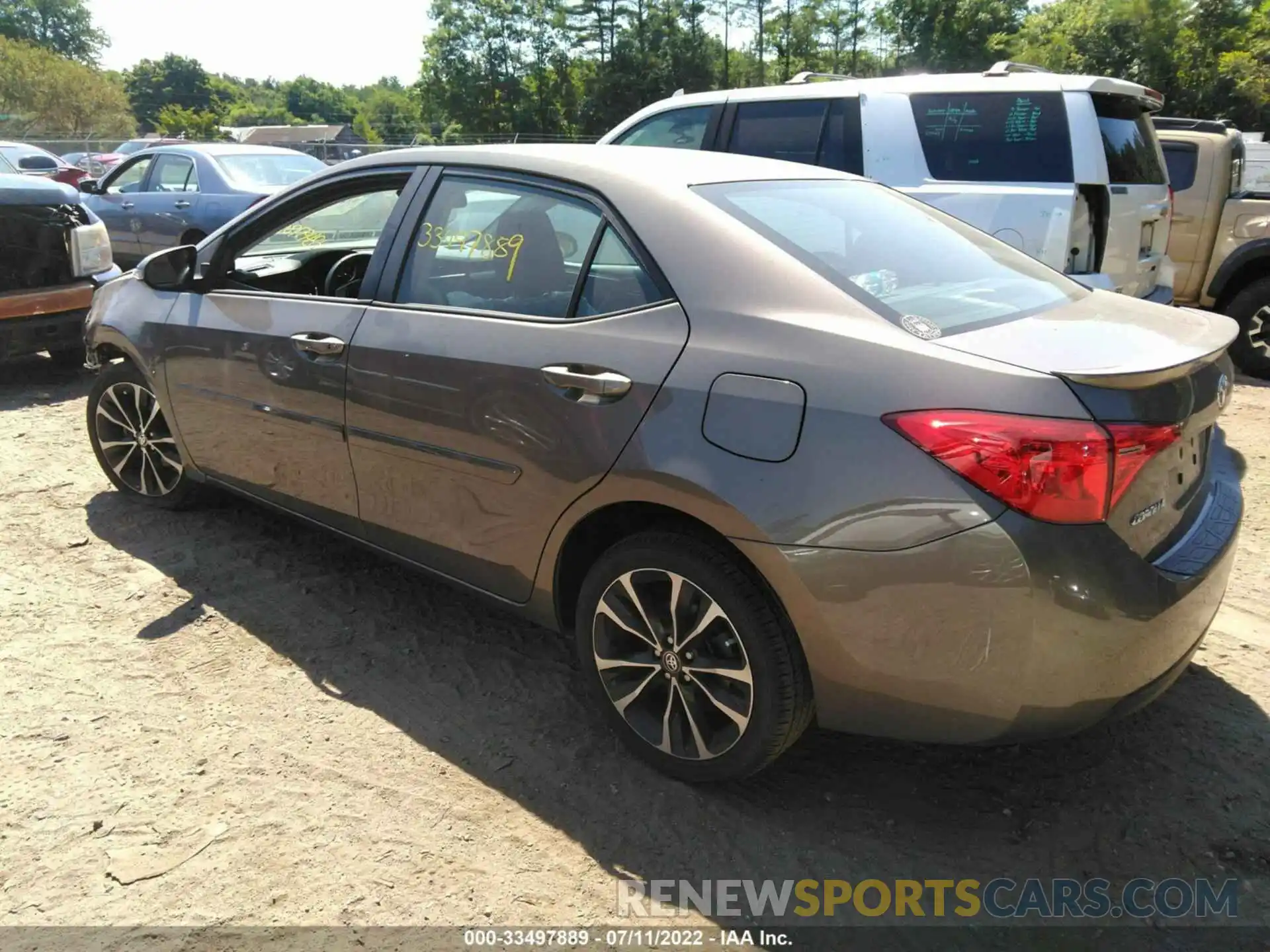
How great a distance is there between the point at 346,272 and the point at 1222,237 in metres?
7.07

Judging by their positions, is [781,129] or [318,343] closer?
[318,343]

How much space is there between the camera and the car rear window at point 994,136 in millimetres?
5324

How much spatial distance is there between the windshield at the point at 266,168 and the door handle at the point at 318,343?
767 centimetres

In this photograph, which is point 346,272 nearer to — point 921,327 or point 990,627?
point 921,327

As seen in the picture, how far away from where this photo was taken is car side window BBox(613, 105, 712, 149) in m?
6.51

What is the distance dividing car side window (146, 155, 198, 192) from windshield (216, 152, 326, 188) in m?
0.38

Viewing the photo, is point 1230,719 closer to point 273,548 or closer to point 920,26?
point 273,548

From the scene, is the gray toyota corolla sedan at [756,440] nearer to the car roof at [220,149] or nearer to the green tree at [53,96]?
the car roof at [220,149]

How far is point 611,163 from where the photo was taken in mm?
2906

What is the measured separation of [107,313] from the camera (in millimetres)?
4430

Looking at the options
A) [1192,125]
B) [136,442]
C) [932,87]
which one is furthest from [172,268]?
[1192,125]

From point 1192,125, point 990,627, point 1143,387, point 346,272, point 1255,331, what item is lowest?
point 1255,331

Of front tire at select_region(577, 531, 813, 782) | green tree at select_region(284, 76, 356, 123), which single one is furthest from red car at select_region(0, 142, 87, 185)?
green tree at select_region(284, 76, 356, 123)

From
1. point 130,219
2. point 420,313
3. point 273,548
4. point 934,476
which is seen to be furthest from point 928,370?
point 130,219
